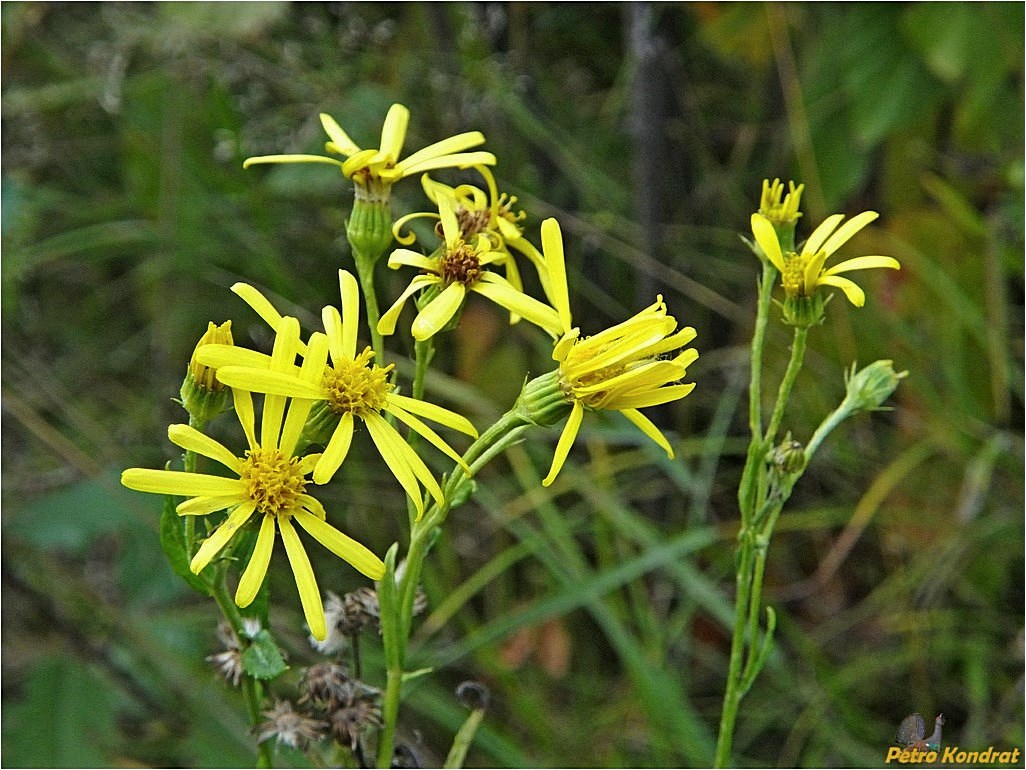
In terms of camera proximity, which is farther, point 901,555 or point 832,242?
point 901,555

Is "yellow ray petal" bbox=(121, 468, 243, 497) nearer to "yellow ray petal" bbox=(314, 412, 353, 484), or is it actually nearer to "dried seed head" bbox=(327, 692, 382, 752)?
"yellow ray petal" bbox=(314, 412, 353, 484)

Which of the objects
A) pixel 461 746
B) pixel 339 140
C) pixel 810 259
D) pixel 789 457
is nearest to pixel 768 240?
pixel 810 259

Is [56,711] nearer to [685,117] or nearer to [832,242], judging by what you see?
[832,242]

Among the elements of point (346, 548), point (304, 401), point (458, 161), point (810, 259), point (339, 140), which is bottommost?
point (346, 548)

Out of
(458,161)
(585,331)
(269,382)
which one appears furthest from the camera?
(585,331)

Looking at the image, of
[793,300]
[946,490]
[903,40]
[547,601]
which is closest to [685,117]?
[903,40]

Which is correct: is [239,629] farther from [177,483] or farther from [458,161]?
[458,161]

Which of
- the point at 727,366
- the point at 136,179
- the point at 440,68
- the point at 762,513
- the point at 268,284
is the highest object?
the point at 440,68
